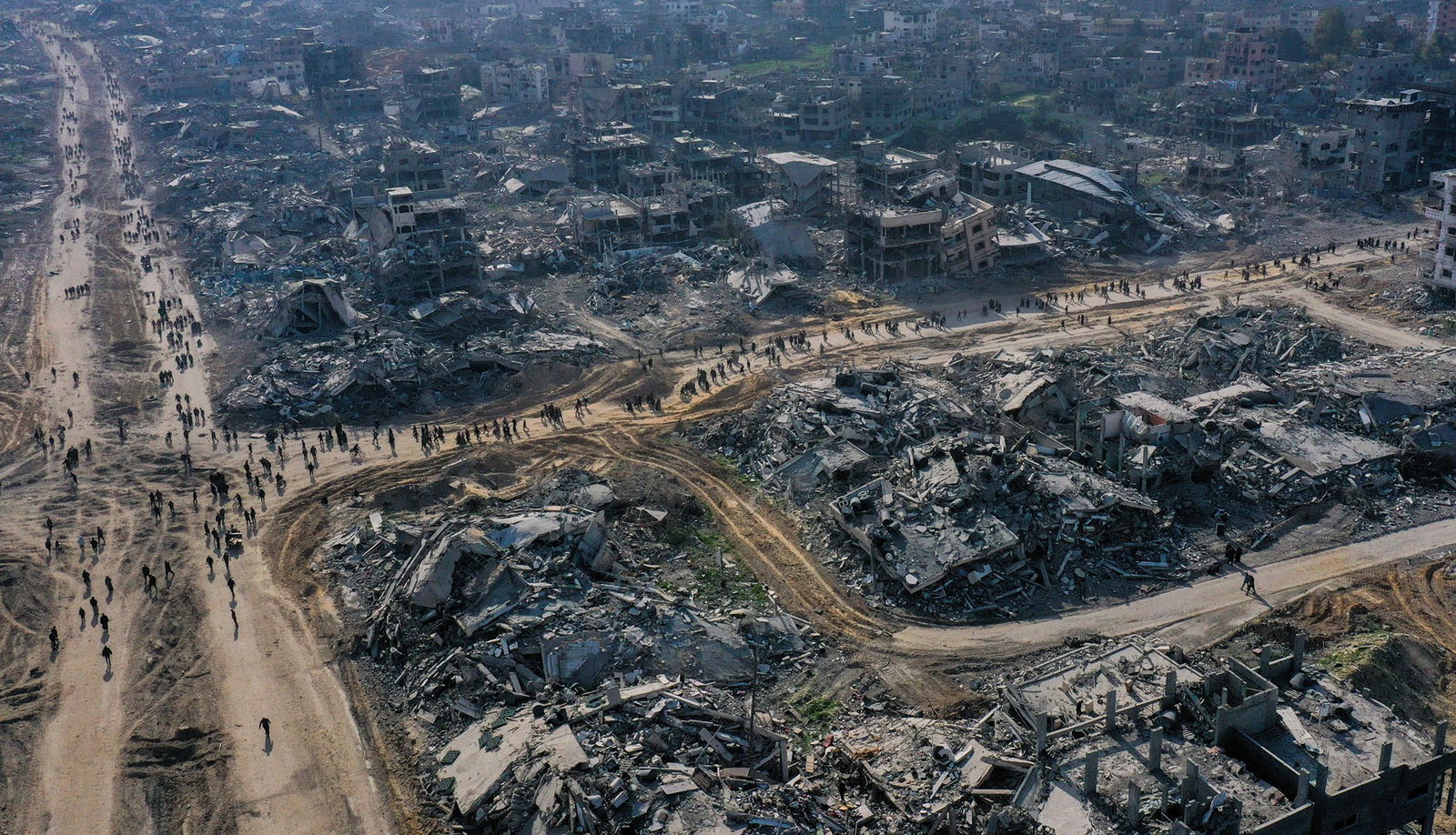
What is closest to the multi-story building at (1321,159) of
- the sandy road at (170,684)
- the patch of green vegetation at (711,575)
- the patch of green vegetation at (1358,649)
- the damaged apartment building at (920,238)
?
the damaged apartment building at (920,238)

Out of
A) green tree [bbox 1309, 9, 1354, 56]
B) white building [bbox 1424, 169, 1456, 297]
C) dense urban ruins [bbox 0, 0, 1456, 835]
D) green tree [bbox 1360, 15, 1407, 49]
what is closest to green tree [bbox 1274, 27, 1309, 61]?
green tree [bbox 1309, 9, 1354, 56]

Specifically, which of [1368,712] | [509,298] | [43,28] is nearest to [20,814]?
[1368,712]

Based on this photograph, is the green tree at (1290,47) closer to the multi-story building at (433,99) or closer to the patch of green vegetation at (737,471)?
the multi-story building at (433,99)

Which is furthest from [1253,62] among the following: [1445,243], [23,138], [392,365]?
[23,138]

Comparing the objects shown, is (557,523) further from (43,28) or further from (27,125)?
(43,28)

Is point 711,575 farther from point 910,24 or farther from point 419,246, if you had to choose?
point 910,24

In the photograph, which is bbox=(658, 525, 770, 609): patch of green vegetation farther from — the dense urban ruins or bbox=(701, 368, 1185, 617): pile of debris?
bbox=(701, 368, 1185, 617): pile of debris
